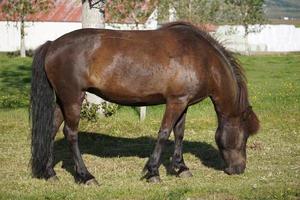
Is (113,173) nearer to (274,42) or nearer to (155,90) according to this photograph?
(155,90)

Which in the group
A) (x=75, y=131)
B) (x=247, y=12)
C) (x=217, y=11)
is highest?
(x=75, y=131)

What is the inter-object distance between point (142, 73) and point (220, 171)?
2.12 meters

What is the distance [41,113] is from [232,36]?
5175 centimetres

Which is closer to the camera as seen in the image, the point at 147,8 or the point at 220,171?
the point at 220,171

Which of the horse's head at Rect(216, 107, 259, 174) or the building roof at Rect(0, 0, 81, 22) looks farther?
the building roof at Rect(0, 0, 81, 22)

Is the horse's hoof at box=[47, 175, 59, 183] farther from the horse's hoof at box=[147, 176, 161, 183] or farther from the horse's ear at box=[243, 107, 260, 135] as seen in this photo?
the horse's ear at box=[243, 107, 260, 135]

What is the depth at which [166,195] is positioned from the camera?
23.3 ft

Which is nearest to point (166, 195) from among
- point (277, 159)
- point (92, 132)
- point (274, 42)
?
point (277, 159)

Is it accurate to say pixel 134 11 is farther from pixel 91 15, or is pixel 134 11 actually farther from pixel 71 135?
pixel 71 135

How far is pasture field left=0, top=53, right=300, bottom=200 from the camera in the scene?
7.37m

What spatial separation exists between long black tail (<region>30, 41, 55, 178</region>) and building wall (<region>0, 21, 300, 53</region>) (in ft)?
116

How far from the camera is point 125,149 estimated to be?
425 inches

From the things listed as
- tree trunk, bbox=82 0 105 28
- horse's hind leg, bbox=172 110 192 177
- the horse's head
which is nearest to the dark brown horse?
the horse's head

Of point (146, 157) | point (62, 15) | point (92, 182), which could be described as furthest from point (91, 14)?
point (62, 15)
